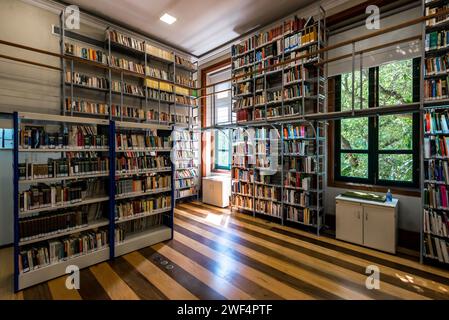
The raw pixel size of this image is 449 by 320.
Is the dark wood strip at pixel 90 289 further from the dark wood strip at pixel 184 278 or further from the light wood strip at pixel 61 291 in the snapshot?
the dark wood strip at pixel 184 278

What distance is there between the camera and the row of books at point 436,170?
8.98 ft

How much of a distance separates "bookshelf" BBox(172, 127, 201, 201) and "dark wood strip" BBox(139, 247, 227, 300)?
290cm

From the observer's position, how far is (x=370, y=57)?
12.3 feet

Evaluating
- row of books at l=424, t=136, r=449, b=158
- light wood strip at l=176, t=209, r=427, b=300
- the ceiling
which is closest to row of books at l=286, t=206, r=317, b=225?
light wood strip at l=176, t=209, r=427, b=300

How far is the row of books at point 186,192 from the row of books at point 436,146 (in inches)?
201

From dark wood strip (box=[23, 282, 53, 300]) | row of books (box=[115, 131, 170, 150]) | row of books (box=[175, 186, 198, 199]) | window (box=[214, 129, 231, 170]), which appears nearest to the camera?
dark wood strip (box=[23, 282, 53, 300])

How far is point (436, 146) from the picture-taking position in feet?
9.20

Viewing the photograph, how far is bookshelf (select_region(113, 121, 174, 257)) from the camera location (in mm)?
3082

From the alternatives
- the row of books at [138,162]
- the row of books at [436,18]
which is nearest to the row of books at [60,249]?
the row of books at [138,162]

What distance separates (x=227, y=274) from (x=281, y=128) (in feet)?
9.41

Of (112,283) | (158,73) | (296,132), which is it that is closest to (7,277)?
(112,283)

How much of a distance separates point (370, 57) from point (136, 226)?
496 centimetres

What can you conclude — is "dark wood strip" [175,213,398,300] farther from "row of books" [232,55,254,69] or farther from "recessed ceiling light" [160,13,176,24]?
"recessed ceiling light" [160,13,176,24]

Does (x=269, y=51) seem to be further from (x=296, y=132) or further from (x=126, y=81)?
(x=126, y=81)
